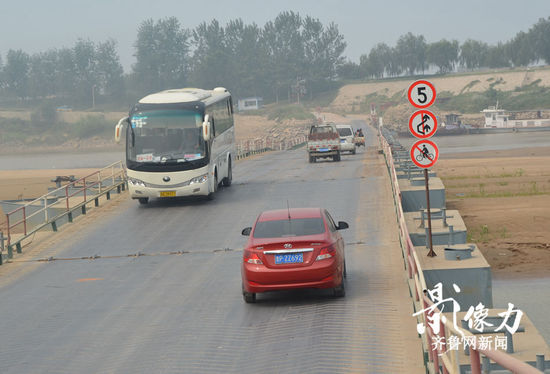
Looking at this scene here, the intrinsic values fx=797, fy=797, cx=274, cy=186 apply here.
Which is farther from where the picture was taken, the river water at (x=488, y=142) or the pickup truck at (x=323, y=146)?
the river water at (x=488, y=142)

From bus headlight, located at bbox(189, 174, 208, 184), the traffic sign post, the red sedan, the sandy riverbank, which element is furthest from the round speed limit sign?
bus headlight, located at bbox(189, 174, 208, 184)

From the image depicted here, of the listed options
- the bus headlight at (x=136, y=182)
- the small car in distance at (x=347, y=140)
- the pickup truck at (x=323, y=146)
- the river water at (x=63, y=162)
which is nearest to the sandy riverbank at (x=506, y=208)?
the small car in distance at (x=347, y=140)

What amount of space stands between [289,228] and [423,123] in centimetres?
321

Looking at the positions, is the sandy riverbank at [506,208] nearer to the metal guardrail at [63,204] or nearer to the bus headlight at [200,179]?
the bus headlight at [200,179]

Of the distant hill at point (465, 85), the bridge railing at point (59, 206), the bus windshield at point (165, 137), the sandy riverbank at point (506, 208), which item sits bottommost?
the sandy riverbank at point (506, 208)

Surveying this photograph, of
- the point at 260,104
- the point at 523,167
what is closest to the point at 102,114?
the point at 260,104

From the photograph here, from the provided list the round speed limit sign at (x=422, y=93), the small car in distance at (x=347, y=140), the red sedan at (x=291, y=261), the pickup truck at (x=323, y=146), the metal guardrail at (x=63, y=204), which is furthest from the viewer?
the small car in distance at (x=347, y=140)

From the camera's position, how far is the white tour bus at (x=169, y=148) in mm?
27156

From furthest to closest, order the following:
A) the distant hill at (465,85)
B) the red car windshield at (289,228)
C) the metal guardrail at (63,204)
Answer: the distant hill at (465,85) < the metal guardrail at (63,204) < the red car windshield at (289,228)

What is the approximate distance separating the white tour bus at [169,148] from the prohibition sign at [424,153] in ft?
43.2

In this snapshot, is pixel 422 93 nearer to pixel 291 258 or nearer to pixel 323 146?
pixel 291 258

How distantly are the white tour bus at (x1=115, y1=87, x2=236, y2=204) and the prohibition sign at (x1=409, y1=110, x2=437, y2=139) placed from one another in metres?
13.2

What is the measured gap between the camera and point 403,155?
35.6 meters

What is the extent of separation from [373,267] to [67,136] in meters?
161
